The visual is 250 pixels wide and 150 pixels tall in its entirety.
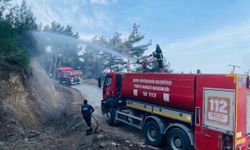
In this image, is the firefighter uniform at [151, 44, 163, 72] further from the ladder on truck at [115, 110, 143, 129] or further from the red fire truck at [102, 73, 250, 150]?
the ladder on truck at [115, 110, 143, 129]

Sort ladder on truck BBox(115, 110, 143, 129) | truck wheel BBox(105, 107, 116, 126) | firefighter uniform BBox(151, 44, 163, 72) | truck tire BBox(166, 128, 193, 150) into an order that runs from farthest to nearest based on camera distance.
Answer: truck wheel BBox(105, 107, 116, 126) < firefighter uniform BBox(151, 44, 163, 72) < ladder on truck BBox(115, 110, 143, 129) < truck tire BBox(166, 128, 193, 150)

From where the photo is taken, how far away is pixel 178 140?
28.2 feet

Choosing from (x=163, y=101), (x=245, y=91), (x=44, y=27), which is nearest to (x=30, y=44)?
(x=163, y=101)

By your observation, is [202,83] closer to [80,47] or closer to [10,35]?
[10,35]

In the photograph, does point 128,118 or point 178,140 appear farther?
point 128,118

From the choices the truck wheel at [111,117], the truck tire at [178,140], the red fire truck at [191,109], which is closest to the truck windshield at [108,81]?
the truck wheel at [111,117]

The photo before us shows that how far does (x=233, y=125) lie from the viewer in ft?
22.5

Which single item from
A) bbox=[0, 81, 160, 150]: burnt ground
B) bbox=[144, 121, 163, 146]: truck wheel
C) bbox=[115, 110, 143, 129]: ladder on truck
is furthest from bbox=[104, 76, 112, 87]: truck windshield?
bbox=[144, 121, 163, 146]: truck wheel

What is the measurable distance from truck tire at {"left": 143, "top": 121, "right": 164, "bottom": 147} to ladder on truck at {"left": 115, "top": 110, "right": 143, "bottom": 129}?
2.43 feet

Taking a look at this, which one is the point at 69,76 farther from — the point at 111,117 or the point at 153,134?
the point at 153,134

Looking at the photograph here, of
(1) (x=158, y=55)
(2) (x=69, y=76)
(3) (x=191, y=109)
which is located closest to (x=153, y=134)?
(3) (x=191, y=109)

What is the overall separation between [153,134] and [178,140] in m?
1.48

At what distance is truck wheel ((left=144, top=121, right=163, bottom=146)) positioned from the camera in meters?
9.41

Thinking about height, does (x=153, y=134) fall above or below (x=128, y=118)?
below
